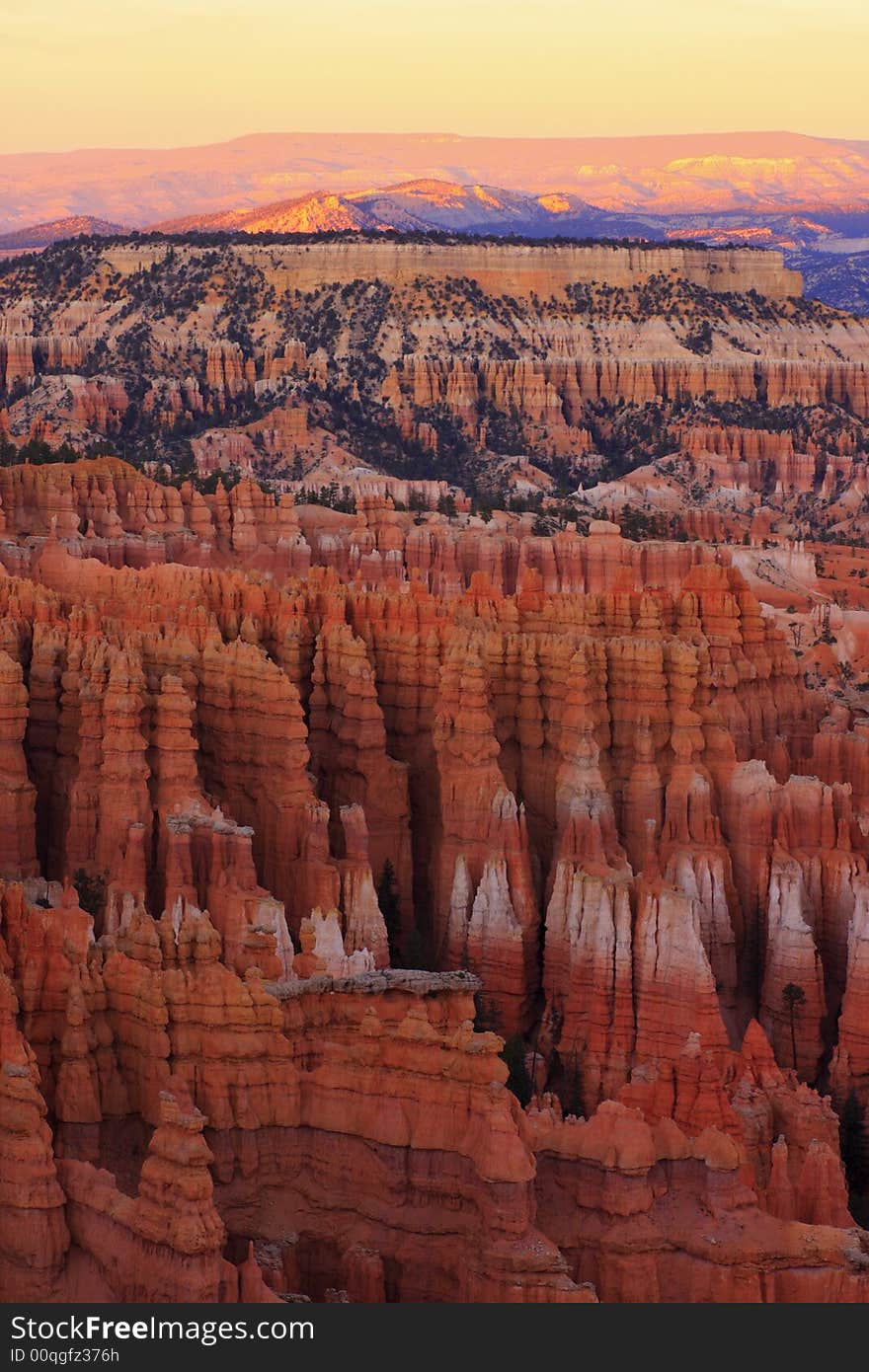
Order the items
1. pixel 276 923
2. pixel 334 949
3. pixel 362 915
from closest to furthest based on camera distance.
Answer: pixel 276 923
pixel 334 949
pixel 362 915

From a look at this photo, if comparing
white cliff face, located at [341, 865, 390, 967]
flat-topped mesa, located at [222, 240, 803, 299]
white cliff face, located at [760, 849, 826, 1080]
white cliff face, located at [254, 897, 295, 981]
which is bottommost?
white cliff face, located at [760, 849, 826, 1080]

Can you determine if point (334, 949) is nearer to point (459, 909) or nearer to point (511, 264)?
point (459, 909)

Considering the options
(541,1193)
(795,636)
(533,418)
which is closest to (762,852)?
(541,1193)

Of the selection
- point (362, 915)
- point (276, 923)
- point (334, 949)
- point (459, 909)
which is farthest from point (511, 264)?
point (276, 923)

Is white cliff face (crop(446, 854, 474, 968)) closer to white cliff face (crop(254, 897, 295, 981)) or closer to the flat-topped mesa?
white cliff face (crop(254, 897, 295, 981))

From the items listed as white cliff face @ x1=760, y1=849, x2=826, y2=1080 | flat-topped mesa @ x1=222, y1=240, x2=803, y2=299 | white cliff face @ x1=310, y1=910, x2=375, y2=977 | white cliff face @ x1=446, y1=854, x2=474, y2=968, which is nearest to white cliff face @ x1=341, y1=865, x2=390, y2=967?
white cliff face @ x1=310, y1=910, x2=375, y2=977

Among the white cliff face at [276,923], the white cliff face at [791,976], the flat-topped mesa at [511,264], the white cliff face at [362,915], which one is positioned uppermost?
the flat-topped mesa at [511,264]

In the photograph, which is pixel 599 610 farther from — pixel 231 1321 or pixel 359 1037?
pixel 231 1321

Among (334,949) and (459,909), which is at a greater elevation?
(334,949)

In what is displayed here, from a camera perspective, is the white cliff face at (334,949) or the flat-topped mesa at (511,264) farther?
the flat-topped mesa at (511,264)

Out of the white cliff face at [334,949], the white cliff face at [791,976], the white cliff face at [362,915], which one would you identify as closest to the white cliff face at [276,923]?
the white cliff face at [334,949]

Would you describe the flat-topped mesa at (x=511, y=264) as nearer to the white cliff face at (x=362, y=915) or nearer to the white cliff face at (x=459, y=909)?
the white cliff face at (x=459, y=909)
